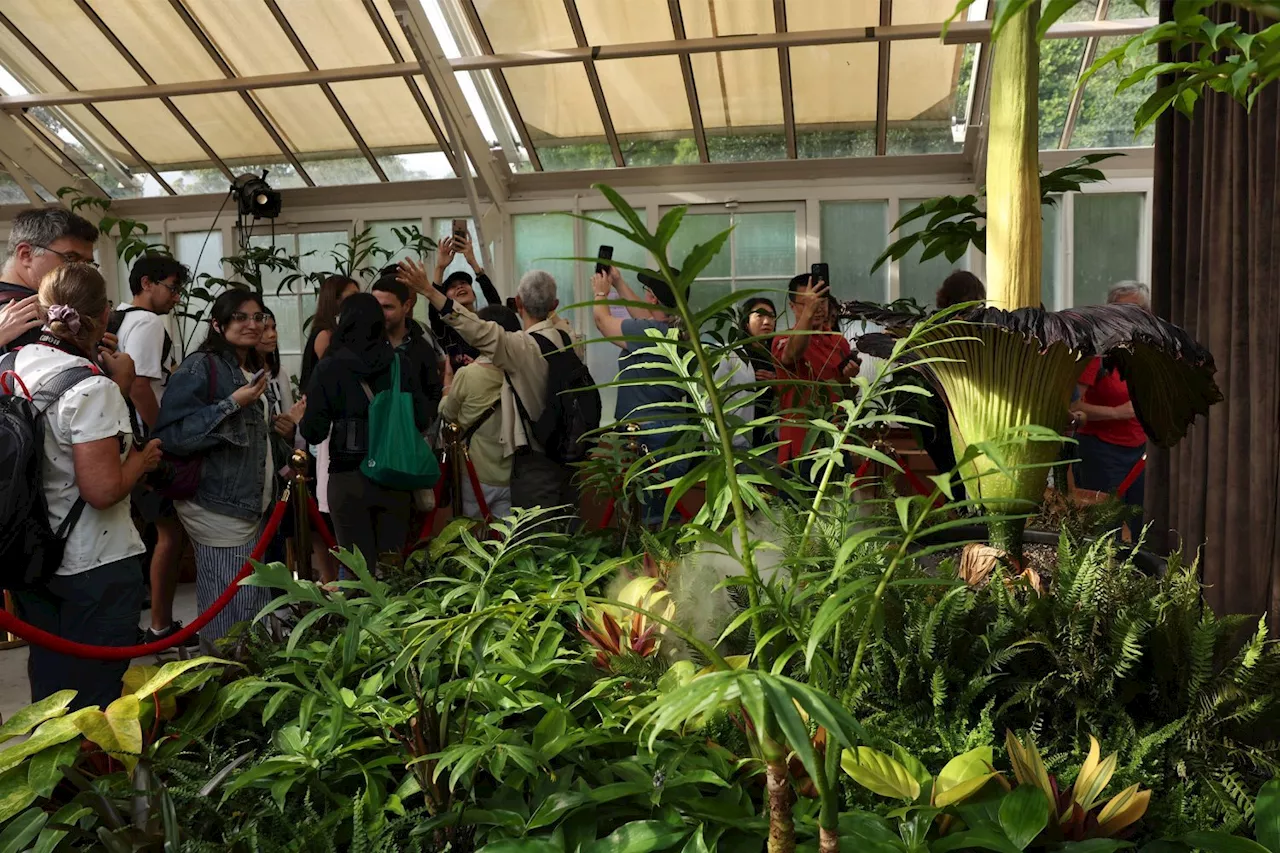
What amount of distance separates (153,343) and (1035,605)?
3.47m

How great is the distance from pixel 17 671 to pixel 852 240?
638cm

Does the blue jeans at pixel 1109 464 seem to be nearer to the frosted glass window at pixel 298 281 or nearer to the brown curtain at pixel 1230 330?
the brown curtain at pixel 1230 330

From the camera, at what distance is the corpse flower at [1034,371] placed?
69.9 inches

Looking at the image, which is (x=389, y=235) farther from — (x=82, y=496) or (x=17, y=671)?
(x=82, y=496)

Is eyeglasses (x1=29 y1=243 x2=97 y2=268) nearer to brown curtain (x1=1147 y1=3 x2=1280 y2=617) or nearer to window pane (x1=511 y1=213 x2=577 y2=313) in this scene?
brown curtain (x1=1147 y1=3 x2=1280 y2=617)

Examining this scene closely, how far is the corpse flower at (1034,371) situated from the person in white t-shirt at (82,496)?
1809 mm

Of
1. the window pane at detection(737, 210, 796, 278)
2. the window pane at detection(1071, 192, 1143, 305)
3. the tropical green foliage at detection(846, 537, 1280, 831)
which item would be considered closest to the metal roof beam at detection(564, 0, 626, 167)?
the window pane at detection(737, 210, 796, 278)

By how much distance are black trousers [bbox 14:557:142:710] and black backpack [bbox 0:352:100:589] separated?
9 centimetres

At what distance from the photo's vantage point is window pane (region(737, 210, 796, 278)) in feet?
27.2

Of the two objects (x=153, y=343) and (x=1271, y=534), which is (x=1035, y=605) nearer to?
(x=1271, y=534)

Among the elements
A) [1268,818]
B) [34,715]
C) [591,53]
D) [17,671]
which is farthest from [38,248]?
[591,53]

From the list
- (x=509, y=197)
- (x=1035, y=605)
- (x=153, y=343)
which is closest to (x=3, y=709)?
(x=153, y=343)

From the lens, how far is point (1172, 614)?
182 cm

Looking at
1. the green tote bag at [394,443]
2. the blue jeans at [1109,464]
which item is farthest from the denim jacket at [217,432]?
the blue jeans at [1109,464]
